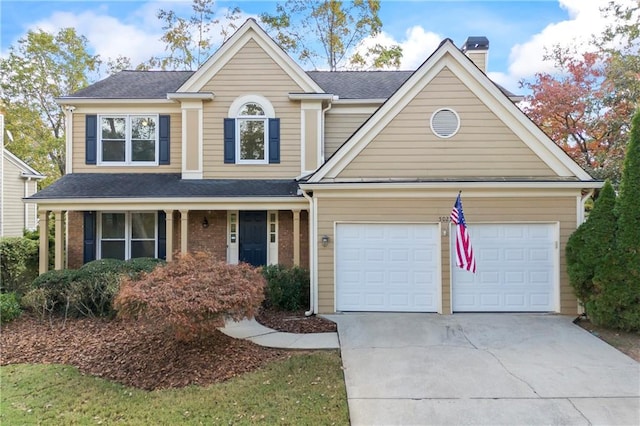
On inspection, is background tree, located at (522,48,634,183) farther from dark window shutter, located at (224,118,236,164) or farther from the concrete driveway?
dark window shutter, located at (224,118,236,164)

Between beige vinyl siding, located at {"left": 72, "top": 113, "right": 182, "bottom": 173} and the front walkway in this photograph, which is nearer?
the front walkway

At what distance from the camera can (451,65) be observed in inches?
340

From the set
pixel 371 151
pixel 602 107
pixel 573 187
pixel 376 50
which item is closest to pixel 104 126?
pixel 371 151

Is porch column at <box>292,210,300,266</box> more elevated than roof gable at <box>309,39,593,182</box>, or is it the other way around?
roof gable at <box>309,39,593,182</box>

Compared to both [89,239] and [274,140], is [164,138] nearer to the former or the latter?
[274,140]

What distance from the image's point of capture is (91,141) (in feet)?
38.9

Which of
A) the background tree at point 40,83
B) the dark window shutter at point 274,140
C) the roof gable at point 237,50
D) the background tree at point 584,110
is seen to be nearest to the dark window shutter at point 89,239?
the roof gable at point 237,50

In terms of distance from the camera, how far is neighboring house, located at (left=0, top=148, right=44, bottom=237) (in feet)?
56.5

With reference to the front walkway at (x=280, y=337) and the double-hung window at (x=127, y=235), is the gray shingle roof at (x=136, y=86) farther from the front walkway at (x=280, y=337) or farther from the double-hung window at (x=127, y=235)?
the front walkway at (x=280, y=337)

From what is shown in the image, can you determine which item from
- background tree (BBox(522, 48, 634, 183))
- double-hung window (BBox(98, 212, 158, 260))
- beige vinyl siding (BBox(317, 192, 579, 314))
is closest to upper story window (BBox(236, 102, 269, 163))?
double-hung window (BBox(98, 212, 158, 260))

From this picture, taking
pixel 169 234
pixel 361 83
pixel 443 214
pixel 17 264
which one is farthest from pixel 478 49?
pixel 17 264

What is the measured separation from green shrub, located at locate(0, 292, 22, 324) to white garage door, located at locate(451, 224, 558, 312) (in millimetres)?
9834

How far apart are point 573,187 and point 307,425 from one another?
7797 mm

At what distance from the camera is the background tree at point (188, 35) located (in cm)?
2253
